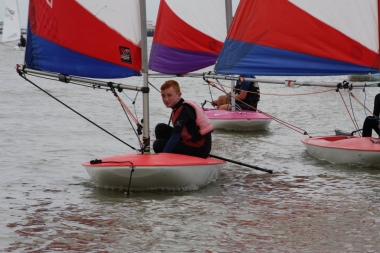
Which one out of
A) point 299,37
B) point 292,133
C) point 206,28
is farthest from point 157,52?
point 299,37

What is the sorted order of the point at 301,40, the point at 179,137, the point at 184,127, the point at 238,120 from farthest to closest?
the point at 238,120 < the point at 301,40 < the point at 184,127 < the point at 179,137

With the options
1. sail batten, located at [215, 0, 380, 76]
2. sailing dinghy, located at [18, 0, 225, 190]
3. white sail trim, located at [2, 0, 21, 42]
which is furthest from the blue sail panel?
white sail trim, located at [2, 0, 21, 42]

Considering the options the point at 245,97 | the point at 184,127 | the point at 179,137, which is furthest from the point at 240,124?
the point at 179,137

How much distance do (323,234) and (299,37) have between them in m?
3.28

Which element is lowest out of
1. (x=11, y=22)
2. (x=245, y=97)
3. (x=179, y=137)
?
(x=179, y=137)

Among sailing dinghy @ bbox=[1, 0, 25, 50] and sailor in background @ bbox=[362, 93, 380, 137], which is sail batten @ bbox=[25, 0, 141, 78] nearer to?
sailor in background @ bbox=[362, 93, 380, 137]

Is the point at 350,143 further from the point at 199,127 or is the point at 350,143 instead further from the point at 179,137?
the point at 179,137

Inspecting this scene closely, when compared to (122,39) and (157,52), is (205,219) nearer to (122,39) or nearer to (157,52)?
(122,39)

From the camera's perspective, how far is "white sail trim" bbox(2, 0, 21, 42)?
50562 mm

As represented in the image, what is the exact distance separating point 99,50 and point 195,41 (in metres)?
5.62

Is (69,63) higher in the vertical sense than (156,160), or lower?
higher

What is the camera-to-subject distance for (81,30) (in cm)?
805

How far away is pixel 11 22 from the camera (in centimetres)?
5262

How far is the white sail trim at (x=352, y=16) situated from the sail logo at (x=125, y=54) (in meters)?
2.19
